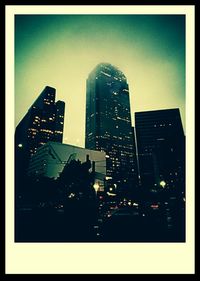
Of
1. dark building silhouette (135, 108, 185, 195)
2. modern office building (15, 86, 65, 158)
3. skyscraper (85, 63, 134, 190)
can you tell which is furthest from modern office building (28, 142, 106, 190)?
skyscraper (85, 63, 134, 190)

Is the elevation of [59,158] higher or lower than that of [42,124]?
lower

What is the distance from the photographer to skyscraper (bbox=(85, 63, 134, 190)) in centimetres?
7912

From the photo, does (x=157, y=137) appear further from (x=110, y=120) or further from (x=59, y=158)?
(x=59, y=158)

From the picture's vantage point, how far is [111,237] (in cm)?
612

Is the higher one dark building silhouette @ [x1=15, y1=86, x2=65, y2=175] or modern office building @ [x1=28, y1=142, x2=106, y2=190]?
dark building silhouette @ [x1=15, y1=86, x2=65, y2=175]

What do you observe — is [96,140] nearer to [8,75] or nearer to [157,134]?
[157,134]

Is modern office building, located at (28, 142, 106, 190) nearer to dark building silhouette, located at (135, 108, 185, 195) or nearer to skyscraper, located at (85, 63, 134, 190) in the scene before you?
dark building silhouette, located at (135, 108, 185, 195)

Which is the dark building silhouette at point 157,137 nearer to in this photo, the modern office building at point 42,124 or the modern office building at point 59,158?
the modern office building at point 42,124

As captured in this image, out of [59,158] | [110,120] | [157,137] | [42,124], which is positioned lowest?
[59,158]

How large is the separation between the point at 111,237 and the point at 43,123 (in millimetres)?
55751

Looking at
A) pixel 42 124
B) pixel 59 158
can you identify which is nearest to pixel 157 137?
pixel 42 124

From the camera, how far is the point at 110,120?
8556 cm
